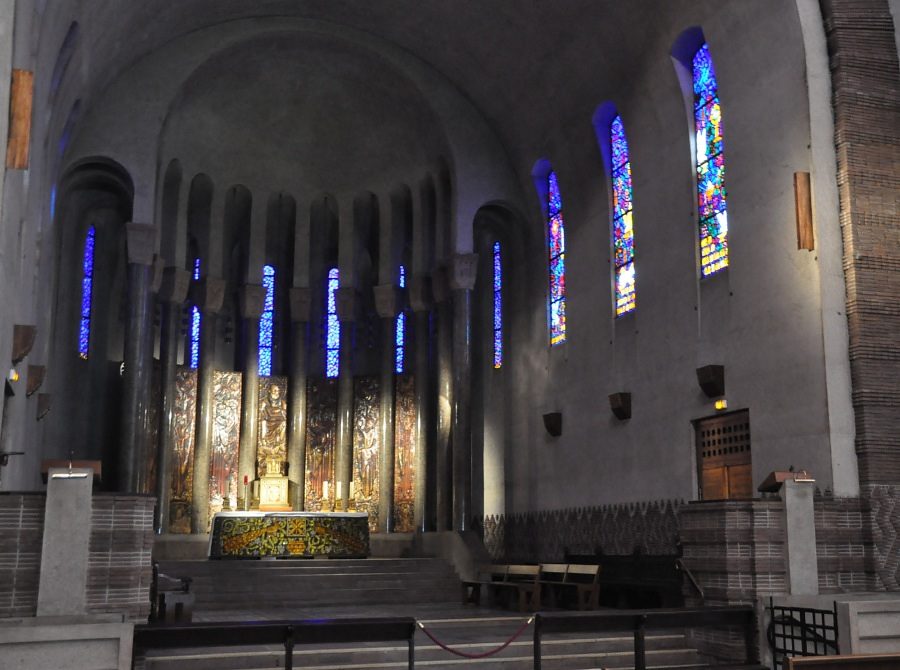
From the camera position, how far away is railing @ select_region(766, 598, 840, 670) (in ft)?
31.3

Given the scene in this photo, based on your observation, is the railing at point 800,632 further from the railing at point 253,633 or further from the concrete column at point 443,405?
the concrete column at point 443,405

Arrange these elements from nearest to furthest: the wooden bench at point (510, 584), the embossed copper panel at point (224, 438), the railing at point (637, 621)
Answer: the railing at point (637, 621), the wooden bench at point (510, 584), the embossed copper panel at point (224, 438)

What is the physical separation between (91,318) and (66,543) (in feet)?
43.6

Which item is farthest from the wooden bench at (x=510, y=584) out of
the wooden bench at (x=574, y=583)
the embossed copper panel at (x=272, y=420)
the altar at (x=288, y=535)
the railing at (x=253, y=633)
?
the railing at (x=253, y=633)

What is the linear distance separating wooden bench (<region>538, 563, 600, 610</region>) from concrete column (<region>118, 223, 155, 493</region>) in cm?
752

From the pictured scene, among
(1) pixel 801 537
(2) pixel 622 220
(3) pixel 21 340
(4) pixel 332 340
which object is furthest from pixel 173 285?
(1) pixel 801 537

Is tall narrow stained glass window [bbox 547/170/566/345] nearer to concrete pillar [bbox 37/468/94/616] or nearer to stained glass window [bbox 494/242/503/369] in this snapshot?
stained glass window [bbox 494/242/503/369]

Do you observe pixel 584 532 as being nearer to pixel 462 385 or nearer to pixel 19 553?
pixel 462 385

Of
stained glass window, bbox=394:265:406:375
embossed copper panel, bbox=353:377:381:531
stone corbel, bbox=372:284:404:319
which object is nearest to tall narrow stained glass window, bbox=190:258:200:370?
embossed copper panel, bbox=353:377:381:531

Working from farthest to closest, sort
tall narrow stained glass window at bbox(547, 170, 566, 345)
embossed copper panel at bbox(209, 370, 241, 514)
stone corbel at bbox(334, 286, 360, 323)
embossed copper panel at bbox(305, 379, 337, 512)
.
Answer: stone corbel at bbox(334, 286, 360, 323)
embossed copper panel at bbox(305, 379, 337, 512)
embossed copper panel at bbox(209, 370, 241, 514)
tall narrow stained glass window at bbox(547, 170, 566, 345)

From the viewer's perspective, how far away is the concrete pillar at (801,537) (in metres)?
10.7

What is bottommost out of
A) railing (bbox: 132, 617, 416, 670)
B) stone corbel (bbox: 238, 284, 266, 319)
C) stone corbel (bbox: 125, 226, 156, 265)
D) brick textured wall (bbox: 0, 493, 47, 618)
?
railing (bbox: 132, 617, 416, 670)

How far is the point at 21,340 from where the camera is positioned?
12484mm

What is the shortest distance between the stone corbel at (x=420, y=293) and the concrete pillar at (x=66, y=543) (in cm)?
1312
